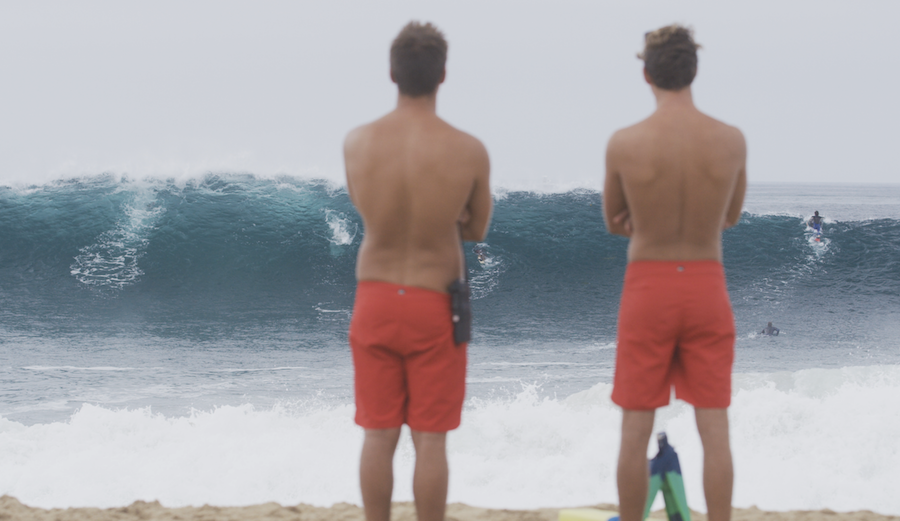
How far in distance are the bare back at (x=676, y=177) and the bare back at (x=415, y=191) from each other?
402 mm

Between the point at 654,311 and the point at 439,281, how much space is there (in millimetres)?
608

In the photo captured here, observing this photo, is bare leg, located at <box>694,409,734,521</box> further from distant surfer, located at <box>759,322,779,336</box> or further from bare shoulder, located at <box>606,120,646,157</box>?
distant surfer, located at <box>759,322,779,336</box>

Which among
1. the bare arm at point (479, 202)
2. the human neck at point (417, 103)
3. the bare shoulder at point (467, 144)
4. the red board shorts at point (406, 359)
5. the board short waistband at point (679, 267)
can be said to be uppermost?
the human neck at point (417, 103)

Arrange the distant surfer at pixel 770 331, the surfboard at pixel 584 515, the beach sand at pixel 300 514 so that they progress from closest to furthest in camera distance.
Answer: the surfboard at pixel 584 515, the beach sand at pixel 300 514, the distant surfer at pixel 770 331

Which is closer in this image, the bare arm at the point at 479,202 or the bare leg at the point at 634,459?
the bare arm at the point at 479,202

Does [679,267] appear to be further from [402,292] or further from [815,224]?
[815,224]

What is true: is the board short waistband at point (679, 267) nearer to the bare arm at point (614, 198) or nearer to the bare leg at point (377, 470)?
the bare arm at point (614, 198)

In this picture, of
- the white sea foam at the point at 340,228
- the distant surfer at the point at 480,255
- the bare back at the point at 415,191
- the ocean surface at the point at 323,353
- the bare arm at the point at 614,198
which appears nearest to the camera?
the bare back at the point at 415,191

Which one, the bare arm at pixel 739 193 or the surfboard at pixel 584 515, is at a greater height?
the bare arm at pixel 739 193

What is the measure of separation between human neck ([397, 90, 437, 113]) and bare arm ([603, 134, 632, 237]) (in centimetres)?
51

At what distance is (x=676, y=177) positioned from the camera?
6.26 feet

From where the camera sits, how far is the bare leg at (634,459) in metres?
2.03

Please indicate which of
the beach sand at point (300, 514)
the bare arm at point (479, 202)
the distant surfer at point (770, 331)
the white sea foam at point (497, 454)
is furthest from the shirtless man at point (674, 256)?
the distant surfer at point (770, 331)

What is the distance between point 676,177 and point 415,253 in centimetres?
74
